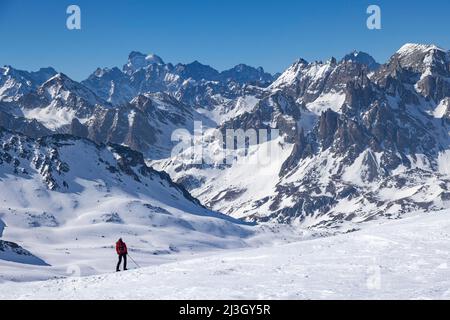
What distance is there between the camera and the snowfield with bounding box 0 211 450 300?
28.2 metres

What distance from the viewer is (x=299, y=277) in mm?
32188

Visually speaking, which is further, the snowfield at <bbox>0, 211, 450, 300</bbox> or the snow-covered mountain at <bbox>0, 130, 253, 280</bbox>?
the snow-covered mountain at <bbox>0, 130, 253, 280</bbox>

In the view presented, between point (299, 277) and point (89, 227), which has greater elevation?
point (89, 227)

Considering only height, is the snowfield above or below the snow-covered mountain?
below

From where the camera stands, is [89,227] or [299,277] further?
[89,227]

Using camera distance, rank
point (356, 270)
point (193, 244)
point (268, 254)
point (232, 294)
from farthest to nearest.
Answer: point (193, 244), point (268, 254), point (356, 270), point (232, 294)

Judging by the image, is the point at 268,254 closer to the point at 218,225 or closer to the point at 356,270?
the point at 356,270

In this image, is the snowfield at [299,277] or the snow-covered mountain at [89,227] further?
the snow-covered mountain at [89,227]

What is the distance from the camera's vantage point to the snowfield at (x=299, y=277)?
2825cm

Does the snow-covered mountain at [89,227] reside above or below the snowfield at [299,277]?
above
